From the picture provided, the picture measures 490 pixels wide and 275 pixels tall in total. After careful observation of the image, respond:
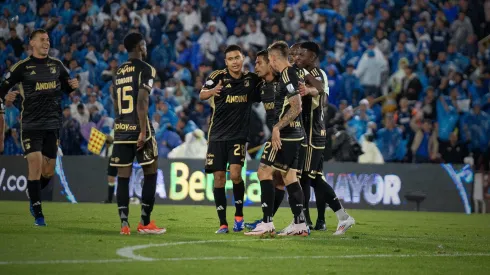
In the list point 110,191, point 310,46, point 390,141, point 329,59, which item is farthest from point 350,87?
point 310,46

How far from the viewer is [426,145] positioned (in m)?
21.6

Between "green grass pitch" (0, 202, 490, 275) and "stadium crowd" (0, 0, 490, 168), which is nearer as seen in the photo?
"green grass pitch" (0, 202, 490, 275)

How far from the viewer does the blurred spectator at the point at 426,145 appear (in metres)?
21.5

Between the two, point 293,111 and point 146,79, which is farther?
point 146,79

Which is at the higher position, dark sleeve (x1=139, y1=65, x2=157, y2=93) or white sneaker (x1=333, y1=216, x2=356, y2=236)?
dark sleeve (x1=139, y1=65, x2=157, y2=93)

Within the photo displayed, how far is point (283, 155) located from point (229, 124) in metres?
1.19

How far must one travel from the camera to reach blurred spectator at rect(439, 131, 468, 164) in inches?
843

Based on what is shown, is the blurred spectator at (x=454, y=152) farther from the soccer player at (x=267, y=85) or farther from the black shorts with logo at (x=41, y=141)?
the black shorts with logo at (x=41, y=141)

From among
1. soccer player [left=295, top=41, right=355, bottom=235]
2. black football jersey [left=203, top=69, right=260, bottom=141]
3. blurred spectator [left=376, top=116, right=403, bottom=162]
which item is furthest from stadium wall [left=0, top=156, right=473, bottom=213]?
black football jersey [left=203, top=69, right=260, bottom=141]

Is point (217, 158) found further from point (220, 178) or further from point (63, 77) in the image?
point (63, 77)

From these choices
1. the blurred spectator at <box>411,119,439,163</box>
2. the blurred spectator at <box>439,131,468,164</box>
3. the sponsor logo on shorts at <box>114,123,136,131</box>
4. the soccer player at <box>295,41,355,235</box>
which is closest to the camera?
the sponsor logo on shorts at <box>114,123,136,131</box>

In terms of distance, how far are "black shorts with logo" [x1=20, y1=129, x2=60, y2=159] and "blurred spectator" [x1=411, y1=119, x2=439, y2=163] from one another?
11.6 m

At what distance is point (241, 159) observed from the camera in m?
11.5

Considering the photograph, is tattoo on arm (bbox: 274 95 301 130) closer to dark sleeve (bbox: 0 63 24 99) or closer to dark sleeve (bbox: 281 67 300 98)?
dark sleeve (bbox: 281 67 300 98)
